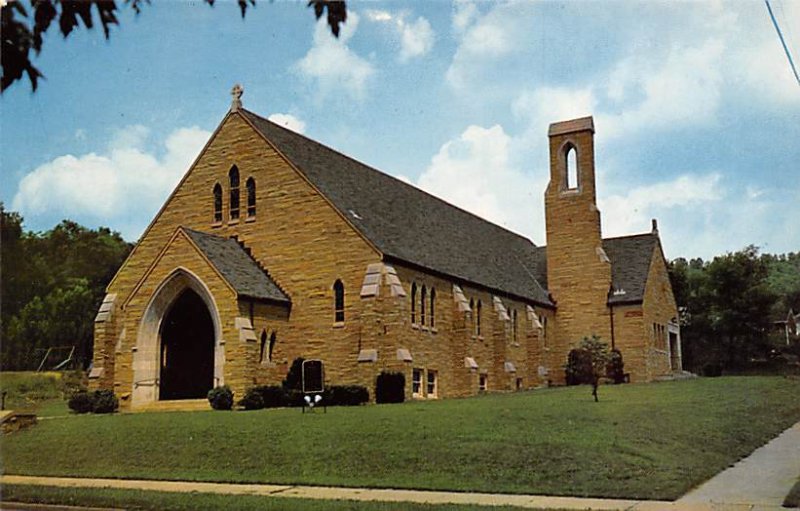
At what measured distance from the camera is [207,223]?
124 ft

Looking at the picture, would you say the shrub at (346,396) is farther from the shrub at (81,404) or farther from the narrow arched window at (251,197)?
the narrow arched window at (251,197)

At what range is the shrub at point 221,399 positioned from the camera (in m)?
30.0

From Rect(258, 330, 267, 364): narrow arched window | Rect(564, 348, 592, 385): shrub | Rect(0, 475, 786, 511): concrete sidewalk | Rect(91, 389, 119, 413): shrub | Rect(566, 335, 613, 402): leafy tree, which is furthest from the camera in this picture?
Rect(564, 348, 592, 385): shrub

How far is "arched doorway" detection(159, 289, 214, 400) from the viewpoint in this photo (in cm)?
3475

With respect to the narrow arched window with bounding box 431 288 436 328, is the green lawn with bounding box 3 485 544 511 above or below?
below

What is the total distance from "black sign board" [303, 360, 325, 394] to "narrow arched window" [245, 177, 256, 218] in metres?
10.3

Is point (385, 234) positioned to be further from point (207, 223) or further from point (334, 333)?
point (207, 223)

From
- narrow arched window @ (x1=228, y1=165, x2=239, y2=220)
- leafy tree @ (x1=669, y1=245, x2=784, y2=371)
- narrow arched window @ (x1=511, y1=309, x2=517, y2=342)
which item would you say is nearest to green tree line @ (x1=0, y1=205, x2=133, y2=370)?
narrow arched window @ (x1=228, y1=165, x2=239, y2=220)

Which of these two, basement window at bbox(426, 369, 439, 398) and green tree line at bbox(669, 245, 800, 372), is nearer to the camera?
basement window at bbox(426, 369, 439, 398)

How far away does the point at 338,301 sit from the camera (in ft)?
112

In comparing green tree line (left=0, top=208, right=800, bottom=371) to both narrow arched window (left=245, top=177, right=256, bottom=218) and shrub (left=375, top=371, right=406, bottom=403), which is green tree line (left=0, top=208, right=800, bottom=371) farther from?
shrub (left=375, top=371, right=406, bottom=403)

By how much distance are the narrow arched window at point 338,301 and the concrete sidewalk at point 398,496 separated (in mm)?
16771

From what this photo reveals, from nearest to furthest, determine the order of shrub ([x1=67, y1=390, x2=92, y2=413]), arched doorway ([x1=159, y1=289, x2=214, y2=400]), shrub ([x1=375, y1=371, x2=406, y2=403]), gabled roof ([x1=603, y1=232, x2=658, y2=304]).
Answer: shrub ([x1=375, y1=371, x2=406, y2=403])
shrub ([x1=67, y1=390, x2=92, y2=413])
arched doorway ([x1=159, y1=289, x2=214, y2=400])
gabled roof ([x1=603, y1=232, x2=658, y2=304])

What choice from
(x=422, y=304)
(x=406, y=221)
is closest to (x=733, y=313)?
(x=406, y=221)
